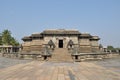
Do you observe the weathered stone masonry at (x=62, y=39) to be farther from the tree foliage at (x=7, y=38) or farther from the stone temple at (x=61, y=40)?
the tree foliage at (x=7, y=38)

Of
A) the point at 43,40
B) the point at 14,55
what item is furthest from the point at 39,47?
the point at 14,55

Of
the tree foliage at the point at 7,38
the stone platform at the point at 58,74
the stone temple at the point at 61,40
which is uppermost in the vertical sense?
the tree foliage at the point at 7,38

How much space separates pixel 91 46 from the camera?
45.9 metres

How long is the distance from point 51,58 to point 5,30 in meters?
56.6

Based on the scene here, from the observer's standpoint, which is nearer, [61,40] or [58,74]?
[58,74]

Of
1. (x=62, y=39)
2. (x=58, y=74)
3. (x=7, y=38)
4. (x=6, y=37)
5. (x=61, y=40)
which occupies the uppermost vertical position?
(x=6, y=37)

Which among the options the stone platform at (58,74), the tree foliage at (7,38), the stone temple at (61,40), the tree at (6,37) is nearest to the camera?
the stone platform at (58,74)

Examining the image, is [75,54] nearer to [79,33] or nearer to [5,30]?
[79,33]

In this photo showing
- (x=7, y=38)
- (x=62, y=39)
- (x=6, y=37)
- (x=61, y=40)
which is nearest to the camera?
(x=62, y=39)

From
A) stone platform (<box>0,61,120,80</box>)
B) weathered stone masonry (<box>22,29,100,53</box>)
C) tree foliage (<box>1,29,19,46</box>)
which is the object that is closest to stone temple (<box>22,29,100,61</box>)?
weathered stone masonry (<box>22,29,100,53</box>)

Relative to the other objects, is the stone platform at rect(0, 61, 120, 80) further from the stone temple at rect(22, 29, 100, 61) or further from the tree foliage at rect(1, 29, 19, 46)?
the tree foliage at rect(1, 29, 19, 46)

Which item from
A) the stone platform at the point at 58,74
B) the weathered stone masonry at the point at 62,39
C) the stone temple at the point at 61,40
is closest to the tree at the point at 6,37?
the stone temple at the point at 61,40

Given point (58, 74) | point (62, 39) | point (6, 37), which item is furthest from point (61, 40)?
point (6, 37)

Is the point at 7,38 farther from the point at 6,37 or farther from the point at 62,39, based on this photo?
the point at 62,39
